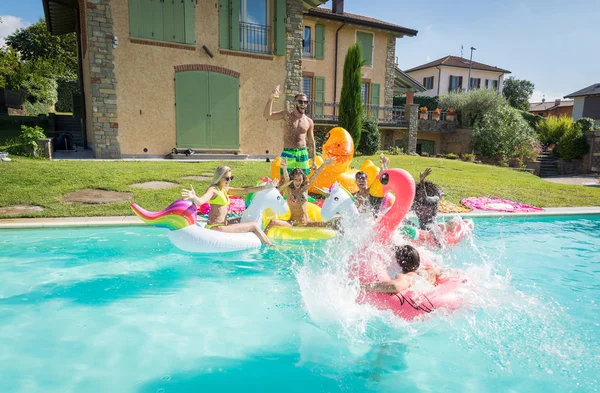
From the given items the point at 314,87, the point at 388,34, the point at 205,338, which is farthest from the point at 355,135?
the point at 205,338

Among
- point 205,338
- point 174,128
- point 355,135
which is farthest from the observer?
point 355,135

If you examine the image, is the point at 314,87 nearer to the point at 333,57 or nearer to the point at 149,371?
the point at 333,57

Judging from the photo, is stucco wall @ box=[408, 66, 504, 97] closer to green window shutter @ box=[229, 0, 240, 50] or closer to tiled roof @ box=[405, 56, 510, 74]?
tiled roof @ box=[405, 56, 510, 74]

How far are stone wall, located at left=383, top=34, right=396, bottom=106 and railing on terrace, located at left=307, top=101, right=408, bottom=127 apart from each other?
106 centimetres

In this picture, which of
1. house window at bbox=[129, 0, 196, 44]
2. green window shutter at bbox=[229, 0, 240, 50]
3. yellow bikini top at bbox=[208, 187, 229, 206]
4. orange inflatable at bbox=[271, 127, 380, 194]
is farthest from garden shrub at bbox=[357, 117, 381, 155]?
yellow bikini top at bbox=[208, 187, 229, 206]

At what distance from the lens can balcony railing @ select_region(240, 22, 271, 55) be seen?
1557 centimetres

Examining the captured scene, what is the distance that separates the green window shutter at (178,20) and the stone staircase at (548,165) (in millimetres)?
19678

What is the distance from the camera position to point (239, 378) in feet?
12.3

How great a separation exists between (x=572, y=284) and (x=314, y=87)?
18.9 meters

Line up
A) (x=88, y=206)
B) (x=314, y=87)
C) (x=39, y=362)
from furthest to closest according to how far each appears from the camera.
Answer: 1. (x=314, y=87)
2. (x=88, y=206)
3. (x=39, y=362)

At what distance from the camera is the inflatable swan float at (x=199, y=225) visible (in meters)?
5.55

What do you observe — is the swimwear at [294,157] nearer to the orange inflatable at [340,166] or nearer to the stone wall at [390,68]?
the orange inflatable at [340,166]

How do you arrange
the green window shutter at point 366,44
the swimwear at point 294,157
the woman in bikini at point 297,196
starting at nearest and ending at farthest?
the woman in bikini at point 297,196 < the swimwear at point 294,157 < the green window shutter at point 366,44

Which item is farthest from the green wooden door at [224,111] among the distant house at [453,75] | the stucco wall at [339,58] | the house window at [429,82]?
the house window at [429,82]
